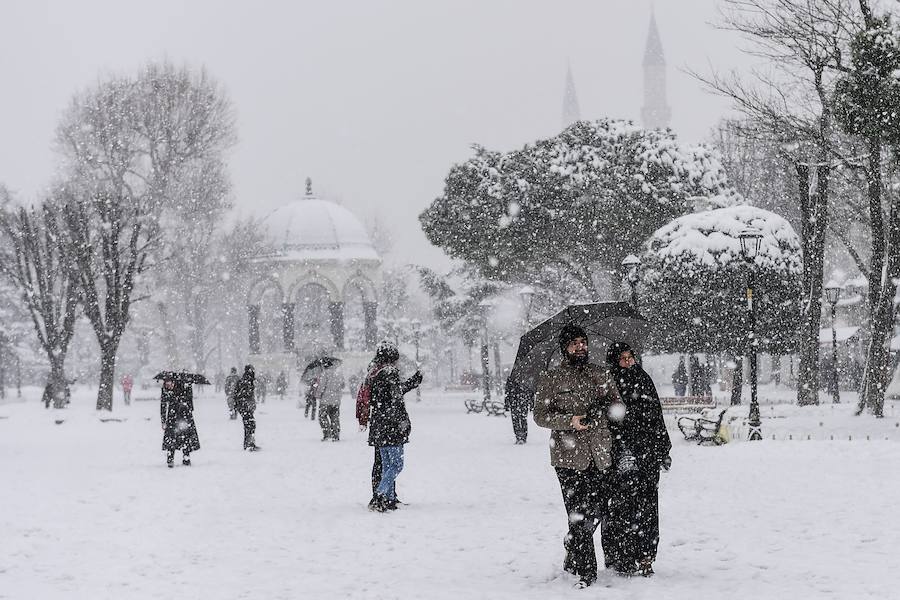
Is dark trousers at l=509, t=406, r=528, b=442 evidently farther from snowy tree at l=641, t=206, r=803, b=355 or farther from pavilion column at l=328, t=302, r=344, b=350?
pavilion column at l=328, t=302, r=344, b=350

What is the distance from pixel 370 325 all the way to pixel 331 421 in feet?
116

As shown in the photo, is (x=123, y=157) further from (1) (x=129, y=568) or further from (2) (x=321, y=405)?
(1) (x=129, y=568)

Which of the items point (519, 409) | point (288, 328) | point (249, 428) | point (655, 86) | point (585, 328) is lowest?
point (249, 428)

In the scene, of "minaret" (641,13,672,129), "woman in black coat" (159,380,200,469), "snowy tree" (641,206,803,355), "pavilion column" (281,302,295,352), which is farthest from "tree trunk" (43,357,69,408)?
"minaret" (641,13,672,129)

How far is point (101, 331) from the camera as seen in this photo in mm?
33375

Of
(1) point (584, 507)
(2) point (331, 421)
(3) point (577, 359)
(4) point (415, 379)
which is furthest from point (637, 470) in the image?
(2) point (331, 421)

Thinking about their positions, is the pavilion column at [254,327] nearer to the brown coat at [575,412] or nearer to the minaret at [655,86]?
the brown coat at [575,412]

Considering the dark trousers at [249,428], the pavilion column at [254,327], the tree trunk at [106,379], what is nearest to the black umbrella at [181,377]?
the dark trousers at [249,428]

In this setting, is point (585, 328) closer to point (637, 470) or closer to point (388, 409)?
point (388, 409)

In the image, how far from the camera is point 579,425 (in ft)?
22.2

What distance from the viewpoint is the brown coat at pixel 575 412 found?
22.4 ft

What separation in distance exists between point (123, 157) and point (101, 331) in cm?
1309

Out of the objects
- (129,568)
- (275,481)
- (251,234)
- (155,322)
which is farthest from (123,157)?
(129,568)

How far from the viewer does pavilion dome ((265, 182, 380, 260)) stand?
57.7 meters
